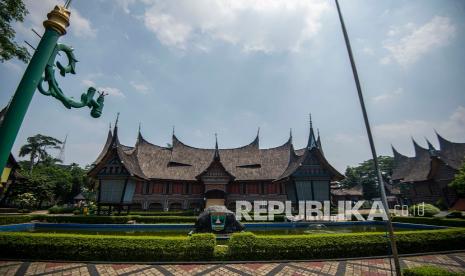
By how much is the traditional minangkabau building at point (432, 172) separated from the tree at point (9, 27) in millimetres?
39809

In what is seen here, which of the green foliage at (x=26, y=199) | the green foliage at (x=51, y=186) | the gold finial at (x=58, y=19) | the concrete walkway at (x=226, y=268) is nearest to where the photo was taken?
the gold finial at (x=58, y=19)

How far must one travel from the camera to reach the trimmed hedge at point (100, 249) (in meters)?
8.46

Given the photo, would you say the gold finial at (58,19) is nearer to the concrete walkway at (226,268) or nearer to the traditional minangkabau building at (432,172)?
the concrete walkway at (226,268)

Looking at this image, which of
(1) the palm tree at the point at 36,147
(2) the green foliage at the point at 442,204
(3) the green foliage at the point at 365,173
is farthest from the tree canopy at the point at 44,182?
(3) the green foliage at the point at 365,173

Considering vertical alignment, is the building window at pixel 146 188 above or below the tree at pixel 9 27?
below

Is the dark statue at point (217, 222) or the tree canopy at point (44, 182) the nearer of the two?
the dark statue at point (217, 222)

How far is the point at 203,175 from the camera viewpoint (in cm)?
2862

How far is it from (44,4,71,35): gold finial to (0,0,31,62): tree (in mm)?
10221

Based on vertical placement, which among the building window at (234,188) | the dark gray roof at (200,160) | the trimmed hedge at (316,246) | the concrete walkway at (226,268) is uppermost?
the dark gray roof at (200,160)

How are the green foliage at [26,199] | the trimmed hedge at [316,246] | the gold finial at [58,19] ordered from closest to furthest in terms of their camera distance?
1. the gold finial at [58,19]
2. the trimmed hedge at [316,246]
3. the green foliage at [26,199]

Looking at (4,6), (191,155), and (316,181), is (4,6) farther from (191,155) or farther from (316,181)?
(191,155)

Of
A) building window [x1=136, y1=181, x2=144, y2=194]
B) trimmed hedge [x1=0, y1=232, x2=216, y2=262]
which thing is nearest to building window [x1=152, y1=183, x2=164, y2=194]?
building window [x1=136, y1=181, x2=144, y2=194]

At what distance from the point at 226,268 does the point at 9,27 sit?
42.2 feet

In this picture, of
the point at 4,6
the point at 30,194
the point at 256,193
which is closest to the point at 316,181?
the point at 256,193
